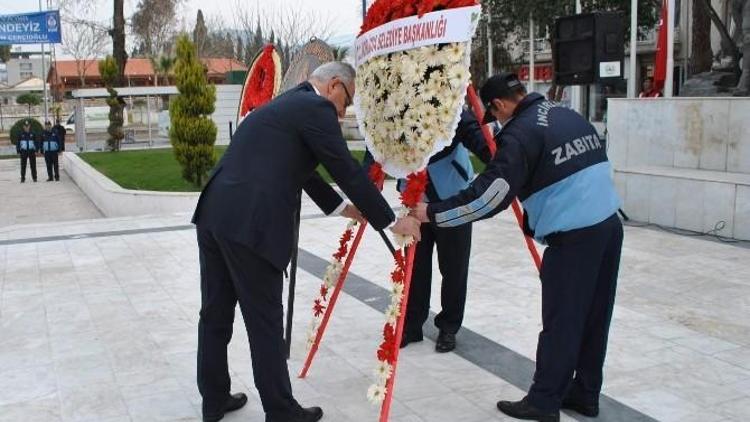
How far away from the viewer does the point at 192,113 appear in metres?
12.7

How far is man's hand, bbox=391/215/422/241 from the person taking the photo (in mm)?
3492

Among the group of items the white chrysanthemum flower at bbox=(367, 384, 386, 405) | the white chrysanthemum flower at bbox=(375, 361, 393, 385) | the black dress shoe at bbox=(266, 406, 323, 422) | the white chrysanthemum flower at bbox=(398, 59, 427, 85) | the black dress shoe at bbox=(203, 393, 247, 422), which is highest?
the white chrysanthemum flower at bbox=(398, 59, 427, 85)

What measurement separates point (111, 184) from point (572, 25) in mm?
8510

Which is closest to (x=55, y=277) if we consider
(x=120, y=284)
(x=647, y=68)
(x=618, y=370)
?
(x=120, y=284)

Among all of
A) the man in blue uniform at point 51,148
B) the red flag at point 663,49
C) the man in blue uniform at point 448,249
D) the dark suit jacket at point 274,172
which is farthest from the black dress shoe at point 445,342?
the man in blue uniform at point 51,148

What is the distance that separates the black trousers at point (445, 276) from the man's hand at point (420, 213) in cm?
101

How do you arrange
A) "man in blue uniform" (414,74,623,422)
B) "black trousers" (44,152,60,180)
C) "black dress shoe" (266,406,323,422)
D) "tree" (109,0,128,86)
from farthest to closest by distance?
"tree" (109,0,128,86) < "black trousers" (44,152,60,180) < "black dress shoe" (266,406,323,422) < "man in blue uniform" (414,74,623,422)

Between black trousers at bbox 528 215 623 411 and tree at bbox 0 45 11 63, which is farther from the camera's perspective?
tree at bbox 0 45 11 63

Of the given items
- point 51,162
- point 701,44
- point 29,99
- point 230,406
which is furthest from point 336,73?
point 29,99

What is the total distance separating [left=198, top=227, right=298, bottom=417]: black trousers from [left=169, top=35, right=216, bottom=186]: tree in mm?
9428

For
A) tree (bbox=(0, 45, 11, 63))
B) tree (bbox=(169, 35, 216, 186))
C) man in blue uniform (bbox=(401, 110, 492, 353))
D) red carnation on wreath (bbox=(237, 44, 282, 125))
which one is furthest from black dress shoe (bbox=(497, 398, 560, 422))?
tree (bbox=(0, 45, 11, 63))

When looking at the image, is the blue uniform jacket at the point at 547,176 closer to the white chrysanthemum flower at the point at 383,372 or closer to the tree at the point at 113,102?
the white chrysanthemum flower at the point at 383,372

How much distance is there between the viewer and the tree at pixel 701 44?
2333 cm

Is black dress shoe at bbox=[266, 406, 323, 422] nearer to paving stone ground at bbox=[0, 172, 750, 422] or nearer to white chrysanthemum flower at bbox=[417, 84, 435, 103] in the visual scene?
paving stone ground at bbox=[0, 172, 750, 422]
